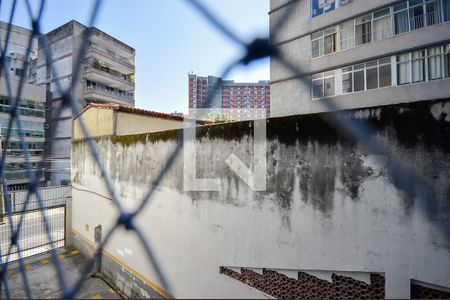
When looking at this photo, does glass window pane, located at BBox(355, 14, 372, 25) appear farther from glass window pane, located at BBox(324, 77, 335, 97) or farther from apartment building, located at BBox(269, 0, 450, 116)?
glass window pane, located at BBox(324, 77, 335, 97)

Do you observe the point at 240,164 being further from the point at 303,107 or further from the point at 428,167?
the point at 303,107

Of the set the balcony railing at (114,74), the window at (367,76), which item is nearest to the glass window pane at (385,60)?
the window at (367,76)

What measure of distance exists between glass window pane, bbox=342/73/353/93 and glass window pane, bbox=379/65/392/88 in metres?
0.72

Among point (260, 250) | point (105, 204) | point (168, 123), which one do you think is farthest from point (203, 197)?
point (168, 123)

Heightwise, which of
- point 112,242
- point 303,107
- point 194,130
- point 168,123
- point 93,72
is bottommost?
point 112,242

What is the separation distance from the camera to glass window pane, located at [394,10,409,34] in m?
6.35

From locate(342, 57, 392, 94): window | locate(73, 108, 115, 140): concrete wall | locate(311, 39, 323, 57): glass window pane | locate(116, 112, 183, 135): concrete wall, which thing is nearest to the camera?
locate(73, 108, 115, 140): concrete wall

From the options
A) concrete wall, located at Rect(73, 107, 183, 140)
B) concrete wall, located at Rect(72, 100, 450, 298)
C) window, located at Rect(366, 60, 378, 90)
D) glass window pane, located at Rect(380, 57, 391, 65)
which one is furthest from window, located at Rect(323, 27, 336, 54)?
concrete wall, located at Rect(72, 100, 450, 298)

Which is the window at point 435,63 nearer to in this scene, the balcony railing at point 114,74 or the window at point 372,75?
the window at point 372,75

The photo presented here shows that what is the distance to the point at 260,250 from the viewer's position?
7.75 ft

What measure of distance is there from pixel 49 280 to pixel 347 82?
8.18 m

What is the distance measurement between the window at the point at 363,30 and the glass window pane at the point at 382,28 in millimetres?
129

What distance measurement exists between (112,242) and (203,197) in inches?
100

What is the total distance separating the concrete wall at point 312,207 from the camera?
1.56m
